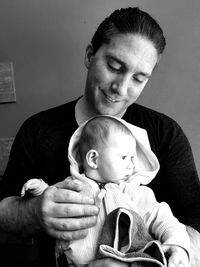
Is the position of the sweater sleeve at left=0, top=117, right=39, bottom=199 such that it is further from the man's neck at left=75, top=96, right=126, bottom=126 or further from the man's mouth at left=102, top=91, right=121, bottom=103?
the man's mouth at left=102, top=91, right=121, bottom=103

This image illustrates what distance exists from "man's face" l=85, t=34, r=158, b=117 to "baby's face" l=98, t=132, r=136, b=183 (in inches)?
11.8

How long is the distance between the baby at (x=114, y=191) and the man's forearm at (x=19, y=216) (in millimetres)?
120

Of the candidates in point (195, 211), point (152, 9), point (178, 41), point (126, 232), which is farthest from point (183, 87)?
point (126, 232)

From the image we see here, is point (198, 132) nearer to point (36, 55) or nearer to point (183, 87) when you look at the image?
point (183, 87)

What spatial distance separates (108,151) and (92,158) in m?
0.08

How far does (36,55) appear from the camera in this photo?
2320 millimetres

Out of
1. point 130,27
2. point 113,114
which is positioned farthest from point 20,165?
point 130,27

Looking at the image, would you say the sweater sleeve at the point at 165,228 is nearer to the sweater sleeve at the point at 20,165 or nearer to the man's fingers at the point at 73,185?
the man's fingers at the point at 73,185

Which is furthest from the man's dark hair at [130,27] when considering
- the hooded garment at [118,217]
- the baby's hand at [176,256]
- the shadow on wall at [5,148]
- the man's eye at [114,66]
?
the shadow on wall at [5,148]

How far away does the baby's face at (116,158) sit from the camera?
4.23 ft

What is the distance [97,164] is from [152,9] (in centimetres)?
122

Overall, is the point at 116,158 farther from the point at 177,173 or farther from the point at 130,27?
the point at 130,27

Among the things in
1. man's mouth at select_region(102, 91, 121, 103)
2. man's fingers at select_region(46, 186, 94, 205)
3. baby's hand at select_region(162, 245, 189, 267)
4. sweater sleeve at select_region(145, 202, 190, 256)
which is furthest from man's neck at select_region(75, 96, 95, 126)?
baby's hand at select_region(162, 245, 189, 267)

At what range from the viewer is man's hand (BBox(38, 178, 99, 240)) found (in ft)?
4.04
